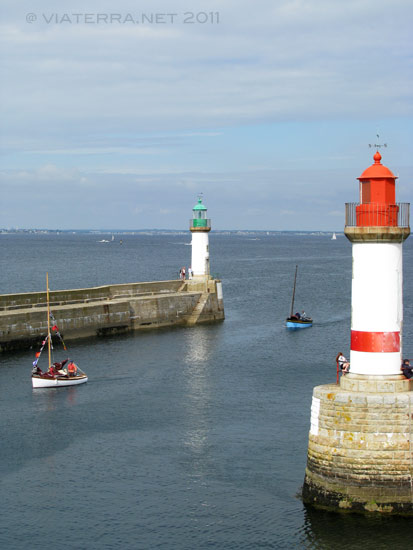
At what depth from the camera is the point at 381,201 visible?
17344 mm

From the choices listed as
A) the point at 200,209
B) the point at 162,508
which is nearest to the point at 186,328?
the point at 200,209

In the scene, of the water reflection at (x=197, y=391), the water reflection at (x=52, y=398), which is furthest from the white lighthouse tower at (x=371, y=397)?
the water reflection at (x=52, y=398)

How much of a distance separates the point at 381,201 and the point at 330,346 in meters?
26.9

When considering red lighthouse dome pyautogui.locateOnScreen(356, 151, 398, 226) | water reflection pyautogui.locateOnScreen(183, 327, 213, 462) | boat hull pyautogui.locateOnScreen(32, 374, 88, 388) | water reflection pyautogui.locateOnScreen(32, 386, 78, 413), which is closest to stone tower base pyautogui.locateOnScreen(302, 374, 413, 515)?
red lighthouse dome pyautogui.locateOnScreen(356, 151, 398, 226)

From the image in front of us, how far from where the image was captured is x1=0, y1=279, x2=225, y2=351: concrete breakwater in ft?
136

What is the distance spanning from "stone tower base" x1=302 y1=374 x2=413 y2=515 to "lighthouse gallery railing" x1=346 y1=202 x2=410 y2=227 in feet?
11.4

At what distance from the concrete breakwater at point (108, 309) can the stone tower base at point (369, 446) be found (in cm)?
2667

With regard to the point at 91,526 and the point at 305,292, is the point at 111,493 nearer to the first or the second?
the point at 91,526

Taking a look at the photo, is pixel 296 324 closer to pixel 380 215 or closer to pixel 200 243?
pixel 200 243

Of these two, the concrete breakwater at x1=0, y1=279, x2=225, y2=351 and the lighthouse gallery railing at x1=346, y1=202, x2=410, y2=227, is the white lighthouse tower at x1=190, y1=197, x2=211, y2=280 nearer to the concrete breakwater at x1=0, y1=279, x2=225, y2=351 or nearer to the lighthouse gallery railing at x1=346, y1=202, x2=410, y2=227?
the concrete breakwater at x1=0, y1=279, x2=225, y2=351

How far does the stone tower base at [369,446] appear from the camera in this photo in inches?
653

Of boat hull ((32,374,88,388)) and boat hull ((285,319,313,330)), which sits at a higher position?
boat hull ((285,319,313,330))

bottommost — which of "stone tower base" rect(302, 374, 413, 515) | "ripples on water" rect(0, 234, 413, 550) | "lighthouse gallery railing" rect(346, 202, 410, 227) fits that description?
"ripples on water" rect(0, 234, 413, 550)

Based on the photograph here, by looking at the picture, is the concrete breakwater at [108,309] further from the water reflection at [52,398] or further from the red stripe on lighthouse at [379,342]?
the red stripe on lighthouse at [379,342]
